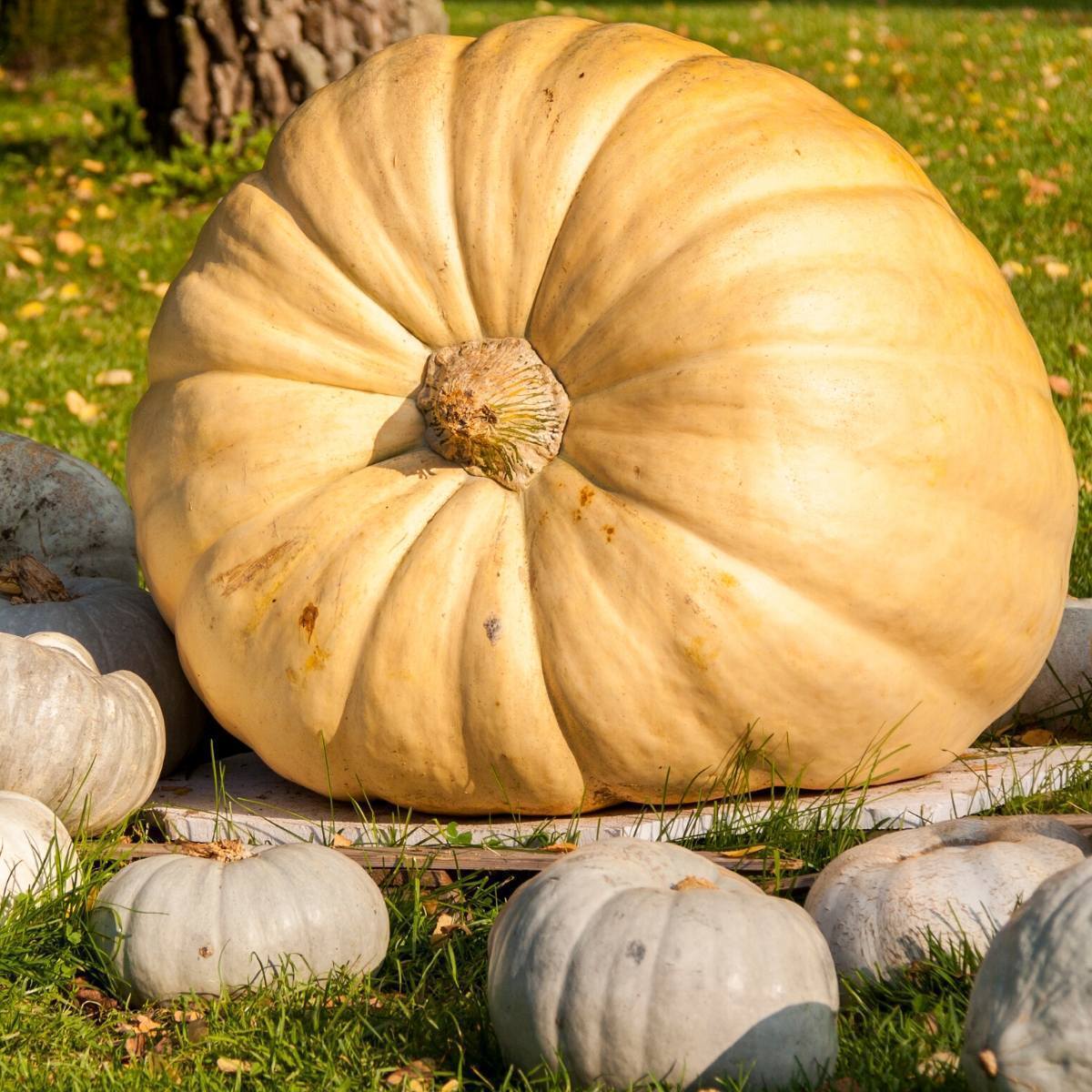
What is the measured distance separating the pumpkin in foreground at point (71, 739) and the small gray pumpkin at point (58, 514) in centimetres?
84

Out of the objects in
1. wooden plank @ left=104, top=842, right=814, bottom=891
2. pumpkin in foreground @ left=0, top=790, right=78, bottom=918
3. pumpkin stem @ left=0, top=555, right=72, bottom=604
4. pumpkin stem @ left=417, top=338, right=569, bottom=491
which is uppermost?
pumpkin stem @ left=417, top=338, right=569, bottom=491

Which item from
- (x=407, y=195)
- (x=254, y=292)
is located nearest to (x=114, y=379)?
(x=254, y=292)

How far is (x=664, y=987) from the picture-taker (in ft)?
6.62

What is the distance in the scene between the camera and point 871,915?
2.35m

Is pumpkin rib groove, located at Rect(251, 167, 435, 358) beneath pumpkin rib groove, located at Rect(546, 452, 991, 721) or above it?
above

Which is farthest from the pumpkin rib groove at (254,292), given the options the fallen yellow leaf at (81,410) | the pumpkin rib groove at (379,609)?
the fallen yellow leaf at (81,410)

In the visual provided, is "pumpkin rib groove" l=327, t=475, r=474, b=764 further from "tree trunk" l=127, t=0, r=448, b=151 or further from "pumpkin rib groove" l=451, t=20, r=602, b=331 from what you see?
"tree trunk" l=127, t=0, r=448, b=151

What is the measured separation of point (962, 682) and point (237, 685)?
137 cm

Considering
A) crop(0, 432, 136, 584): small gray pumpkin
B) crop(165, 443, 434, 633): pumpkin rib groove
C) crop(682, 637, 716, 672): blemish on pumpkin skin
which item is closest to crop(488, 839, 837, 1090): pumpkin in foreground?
crop(682, 637, 716, 672): blemish on pumpkin skin

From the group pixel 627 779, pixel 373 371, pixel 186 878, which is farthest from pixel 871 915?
pixel 373 371

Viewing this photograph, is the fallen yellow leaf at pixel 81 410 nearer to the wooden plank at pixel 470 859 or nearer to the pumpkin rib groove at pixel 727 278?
the wooden plank at pixel 470 859

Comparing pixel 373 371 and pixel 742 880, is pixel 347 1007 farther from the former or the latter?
pixel 373 371

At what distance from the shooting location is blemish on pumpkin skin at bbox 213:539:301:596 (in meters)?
2.82

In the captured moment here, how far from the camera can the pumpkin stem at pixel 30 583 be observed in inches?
132
